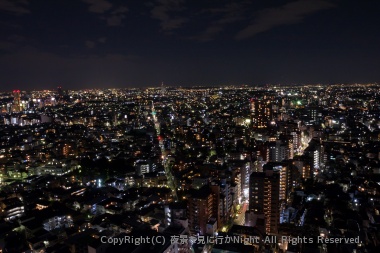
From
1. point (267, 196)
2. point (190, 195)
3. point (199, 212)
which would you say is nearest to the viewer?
point (199, 212)

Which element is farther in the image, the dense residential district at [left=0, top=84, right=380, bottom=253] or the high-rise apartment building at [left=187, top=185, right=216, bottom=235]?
the high-rise apartment building at [left=187, top=185, right=216, bottom=235]

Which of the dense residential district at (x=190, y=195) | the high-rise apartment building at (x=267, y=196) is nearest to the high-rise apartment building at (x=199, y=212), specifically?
the dense residential district at (x=190, y=195)

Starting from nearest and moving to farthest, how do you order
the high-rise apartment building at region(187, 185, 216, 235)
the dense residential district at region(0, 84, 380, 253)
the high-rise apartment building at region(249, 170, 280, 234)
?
1. the dense residential district at region(0, 84, 380, 253)
2. the high-rise apartment building at region(187, 185, 216, 235)
3. the high-rise apartment building at region(249, 170, 280, 234)

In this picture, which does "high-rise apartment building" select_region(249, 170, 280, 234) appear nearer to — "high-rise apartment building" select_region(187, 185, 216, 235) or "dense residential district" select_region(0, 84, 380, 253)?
"dense residential district" select_region(0, 84, 380, 253)

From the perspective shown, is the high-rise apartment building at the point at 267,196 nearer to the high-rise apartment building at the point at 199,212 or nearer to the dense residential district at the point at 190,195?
the dense residential district at the point at 190,195

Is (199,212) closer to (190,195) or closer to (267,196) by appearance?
(190,195)

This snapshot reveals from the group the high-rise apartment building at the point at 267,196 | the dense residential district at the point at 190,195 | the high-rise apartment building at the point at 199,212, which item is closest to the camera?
the dense residential district at the point at 190,195

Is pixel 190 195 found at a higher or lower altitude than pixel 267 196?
higher

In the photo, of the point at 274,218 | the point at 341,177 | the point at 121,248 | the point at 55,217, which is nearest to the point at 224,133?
the point at 341,177

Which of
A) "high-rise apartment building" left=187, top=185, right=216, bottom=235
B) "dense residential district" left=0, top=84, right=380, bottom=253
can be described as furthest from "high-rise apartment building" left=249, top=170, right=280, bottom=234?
"high-rise apartment building" left=187, top=185, right=216, bottom=235

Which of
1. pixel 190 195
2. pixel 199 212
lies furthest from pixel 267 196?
pixel 190 195

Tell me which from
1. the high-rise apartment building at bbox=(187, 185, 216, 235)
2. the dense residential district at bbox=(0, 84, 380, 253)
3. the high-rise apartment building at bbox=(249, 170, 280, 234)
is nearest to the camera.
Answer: the dense residential district at bbox=(0, 84, 380, 253)

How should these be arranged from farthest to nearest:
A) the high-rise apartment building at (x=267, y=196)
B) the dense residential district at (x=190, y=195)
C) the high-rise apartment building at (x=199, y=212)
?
the high-rise apartment building at (x=267, y=196)
the high-rise apartment building at (x=199, y=212)
the dense residential district at (x=190, y=195)
